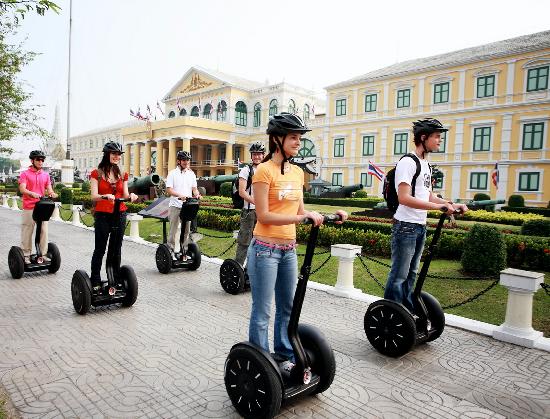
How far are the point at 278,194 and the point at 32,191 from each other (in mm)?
5893

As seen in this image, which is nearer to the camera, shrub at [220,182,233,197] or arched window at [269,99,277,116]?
shrub at [220,182,233,197]

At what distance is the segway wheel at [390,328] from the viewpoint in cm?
410

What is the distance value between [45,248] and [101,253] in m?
2.90

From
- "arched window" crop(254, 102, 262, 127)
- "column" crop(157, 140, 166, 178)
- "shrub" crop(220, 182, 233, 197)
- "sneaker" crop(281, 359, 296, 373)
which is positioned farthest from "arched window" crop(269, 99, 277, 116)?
"sneaker" crop(281, 359, 296, 373)

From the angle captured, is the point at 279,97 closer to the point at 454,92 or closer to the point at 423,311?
the point at 454,92

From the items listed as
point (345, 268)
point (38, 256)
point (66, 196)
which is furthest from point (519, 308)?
point (66, 196)

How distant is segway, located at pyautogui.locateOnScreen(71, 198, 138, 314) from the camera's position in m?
5.27

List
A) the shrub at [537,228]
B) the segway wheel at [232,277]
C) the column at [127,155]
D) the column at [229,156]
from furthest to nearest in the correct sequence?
1. the column at [127,155]
2. the column at [229,156]
3. the shrub at [537,228]
4. the segway wheel at [232,277]

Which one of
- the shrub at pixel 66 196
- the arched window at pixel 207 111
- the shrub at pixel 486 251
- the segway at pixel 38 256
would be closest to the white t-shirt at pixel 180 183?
the segway at pixel 38 256

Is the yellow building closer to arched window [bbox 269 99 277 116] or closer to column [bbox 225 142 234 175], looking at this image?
arched window [bbox 269 99 277 116]

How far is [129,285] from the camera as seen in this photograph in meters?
5.66

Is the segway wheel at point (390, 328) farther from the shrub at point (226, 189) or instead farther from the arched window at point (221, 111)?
the arched window at point (221, 111)

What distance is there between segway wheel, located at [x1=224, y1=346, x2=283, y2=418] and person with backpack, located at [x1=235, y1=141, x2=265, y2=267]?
2.96m

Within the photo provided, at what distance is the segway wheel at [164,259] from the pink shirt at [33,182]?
2.34 meters
